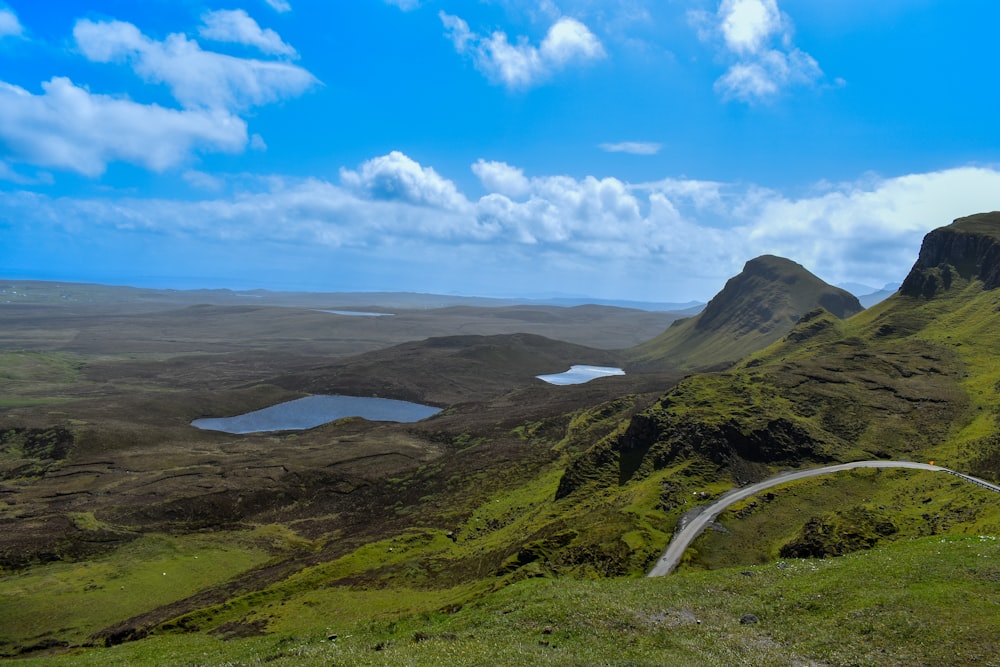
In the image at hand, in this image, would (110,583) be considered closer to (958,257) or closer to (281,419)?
(281,419)

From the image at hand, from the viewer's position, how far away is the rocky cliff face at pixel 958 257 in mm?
144625

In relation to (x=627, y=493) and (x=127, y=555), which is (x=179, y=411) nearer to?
(x=127, y=555)

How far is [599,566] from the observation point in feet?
161

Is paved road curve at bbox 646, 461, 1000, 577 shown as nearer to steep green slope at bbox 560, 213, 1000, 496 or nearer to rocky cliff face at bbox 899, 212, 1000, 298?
steep green slope at bbox 560, 213, 1000, 496

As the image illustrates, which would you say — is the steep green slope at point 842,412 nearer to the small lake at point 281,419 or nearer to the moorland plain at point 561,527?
the moorland plain at point 561,527

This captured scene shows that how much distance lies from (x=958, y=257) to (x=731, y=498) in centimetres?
13747

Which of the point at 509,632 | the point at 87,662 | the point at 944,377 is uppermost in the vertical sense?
the point at 944,377

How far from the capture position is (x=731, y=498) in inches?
2467

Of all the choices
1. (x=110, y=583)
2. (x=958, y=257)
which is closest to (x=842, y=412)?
(x=110, y=583)

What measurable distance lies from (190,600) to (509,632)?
4845 centimetres

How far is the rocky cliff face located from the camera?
474 feet

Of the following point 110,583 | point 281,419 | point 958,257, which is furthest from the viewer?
point 281,419

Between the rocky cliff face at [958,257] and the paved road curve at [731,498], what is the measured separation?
99.3 meters

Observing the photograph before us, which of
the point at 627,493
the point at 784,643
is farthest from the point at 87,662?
the point at 627,493
